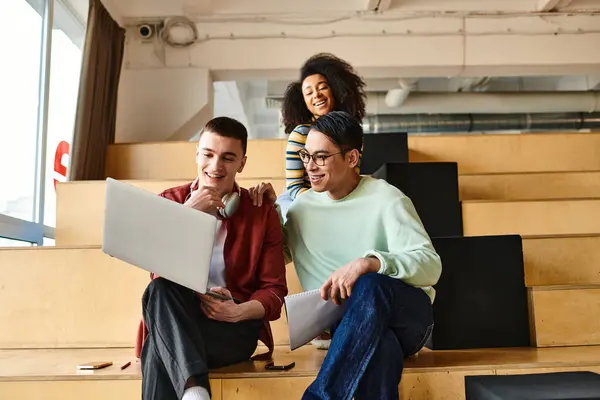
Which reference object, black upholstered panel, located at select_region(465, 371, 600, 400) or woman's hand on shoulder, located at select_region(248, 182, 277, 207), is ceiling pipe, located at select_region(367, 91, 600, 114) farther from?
black upholstered panel, located at select_region(465, 371, 600, 400)

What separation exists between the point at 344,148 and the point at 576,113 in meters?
5.27

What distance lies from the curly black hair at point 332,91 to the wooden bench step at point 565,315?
2.83 feet

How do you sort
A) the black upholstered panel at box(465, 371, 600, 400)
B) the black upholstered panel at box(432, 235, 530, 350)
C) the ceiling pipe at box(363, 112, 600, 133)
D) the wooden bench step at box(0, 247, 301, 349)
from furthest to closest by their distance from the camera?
the ceiling pipe at box(363, 112, 600, 133) < the wooden bench step at box(0, 247, 301, 349) < the black upholstered panel at box(432, 235, 530, 350) < the black upholstered panel at box(465, 371, 600, 400)

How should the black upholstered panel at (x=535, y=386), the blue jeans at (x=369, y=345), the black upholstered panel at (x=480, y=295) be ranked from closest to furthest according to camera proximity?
the black upholstered panel at (x=535, y=386) < the blue jeans at (x=369, y=345) < the black upholstered panel at (x=480, y=295)

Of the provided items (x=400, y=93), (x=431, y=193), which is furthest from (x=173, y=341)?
(x=400, y=93)

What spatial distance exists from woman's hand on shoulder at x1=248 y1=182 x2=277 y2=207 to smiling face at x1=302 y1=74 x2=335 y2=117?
0.59m

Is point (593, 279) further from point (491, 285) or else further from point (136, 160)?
point (136, 160)

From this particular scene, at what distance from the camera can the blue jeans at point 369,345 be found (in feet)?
3.88

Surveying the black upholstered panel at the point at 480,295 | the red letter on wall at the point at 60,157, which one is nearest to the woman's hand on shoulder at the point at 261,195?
the black upholstered panel at the point at 480,295

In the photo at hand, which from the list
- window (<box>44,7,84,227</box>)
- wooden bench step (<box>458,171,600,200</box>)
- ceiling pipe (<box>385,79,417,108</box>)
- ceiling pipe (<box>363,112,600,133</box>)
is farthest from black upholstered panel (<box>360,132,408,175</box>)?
ceiling pipe (<box>363,112,600,133</box>)

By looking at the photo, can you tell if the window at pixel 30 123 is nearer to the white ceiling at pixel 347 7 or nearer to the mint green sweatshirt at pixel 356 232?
the white ceiling at pixel 347 7

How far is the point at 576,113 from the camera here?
5930mm

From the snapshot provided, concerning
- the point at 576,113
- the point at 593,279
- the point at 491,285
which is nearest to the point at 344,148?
the point at 491,285

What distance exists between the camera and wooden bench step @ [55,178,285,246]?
2354 millimetres
